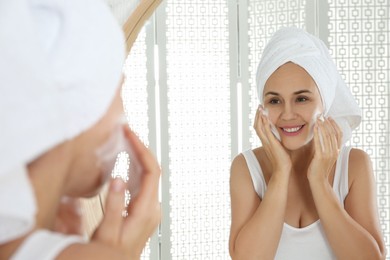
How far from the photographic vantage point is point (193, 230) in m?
2.88

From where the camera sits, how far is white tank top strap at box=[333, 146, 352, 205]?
1899mm

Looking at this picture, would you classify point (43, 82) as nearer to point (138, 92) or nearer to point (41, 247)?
point (41, 247)

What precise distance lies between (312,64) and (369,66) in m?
1.11

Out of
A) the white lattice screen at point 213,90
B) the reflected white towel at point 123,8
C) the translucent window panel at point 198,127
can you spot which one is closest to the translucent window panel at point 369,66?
the white lattice screen at point 213,90

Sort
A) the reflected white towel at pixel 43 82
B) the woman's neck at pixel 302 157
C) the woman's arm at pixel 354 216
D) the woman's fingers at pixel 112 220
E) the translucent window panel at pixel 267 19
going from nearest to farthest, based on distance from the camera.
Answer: the reflected white towel at pixel 43 82 < the woman's fingers at pixel 112 220 < the woman's arm at pixel 354 216 < the woman's neck at pixel 302 157 < the translucent window panel at pixel 267 19

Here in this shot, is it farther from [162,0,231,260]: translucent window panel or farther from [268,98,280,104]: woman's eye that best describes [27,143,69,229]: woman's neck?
[162,0,231,260]: translucent window panel

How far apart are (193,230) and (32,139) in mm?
2445

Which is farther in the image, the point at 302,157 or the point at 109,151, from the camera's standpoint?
the point at 302,157

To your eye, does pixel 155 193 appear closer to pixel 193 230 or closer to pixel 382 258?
pixel 382 258

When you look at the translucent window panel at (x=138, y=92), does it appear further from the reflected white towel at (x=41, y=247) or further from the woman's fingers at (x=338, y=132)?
the reflected white towel at (x=41, y=247)

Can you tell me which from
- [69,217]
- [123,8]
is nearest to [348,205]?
[123,8]

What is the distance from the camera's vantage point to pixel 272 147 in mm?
1882

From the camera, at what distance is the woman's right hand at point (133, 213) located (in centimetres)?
60

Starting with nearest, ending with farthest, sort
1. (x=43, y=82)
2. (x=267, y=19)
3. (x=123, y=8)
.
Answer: (x=43, y=82)
(x=123, y=8)
(x=267, y=19)
